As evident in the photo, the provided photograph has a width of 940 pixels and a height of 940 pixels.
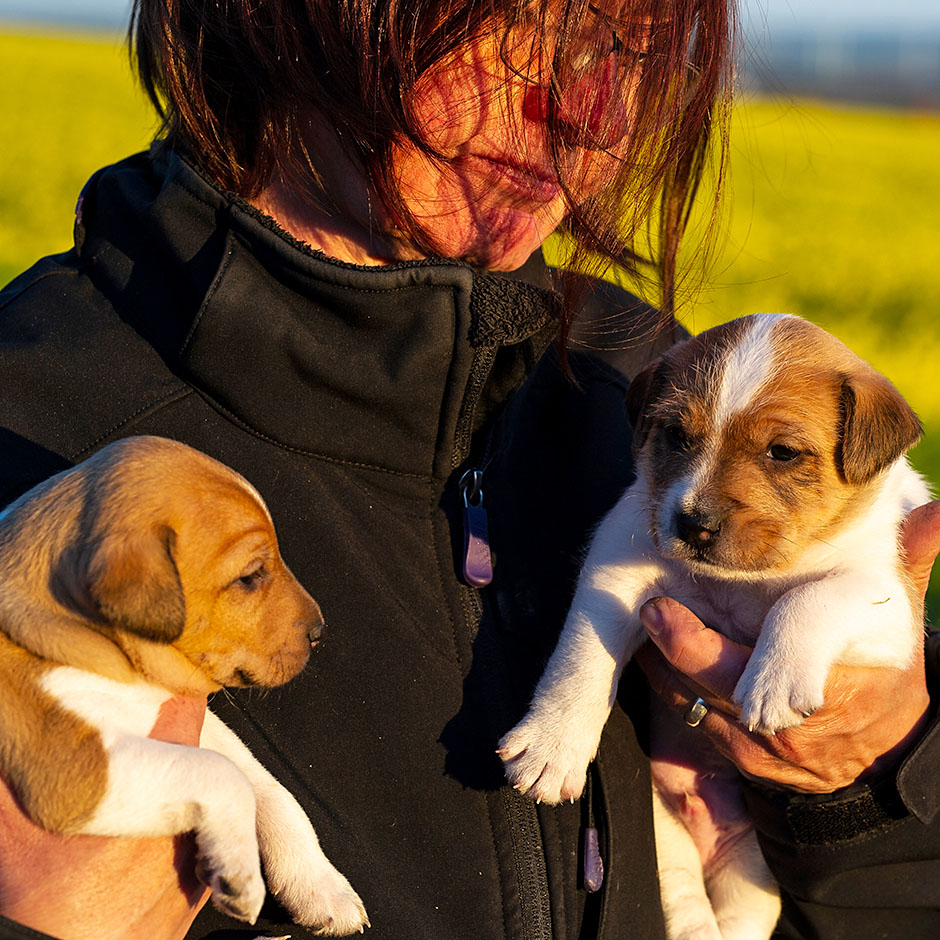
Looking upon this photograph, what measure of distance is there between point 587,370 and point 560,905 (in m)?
1.68

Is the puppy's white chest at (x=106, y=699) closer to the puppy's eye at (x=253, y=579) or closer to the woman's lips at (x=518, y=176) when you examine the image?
the puppy's eye at (x=253, y=579)

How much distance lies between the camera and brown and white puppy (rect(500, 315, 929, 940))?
2939 millimetres

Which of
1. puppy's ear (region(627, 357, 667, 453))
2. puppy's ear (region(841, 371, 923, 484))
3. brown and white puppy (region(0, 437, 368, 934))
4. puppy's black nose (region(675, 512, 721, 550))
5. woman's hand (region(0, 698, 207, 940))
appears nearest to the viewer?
woman's hand (region(0, 698, 207, 940))

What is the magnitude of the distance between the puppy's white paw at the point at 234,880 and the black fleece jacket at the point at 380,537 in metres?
0.14

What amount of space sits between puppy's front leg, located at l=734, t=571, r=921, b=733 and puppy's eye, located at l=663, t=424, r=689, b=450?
20.9 inches

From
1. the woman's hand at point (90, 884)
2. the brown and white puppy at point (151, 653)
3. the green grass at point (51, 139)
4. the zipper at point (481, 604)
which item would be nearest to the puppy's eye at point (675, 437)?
the zipper at point (481, 604)

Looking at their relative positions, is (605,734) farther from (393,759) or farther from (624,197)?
(624,197)

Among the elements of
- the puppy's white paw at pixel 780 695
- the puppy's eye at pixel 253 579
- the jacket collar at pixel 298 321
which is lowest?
the puppy's white paw at pixel 780 695

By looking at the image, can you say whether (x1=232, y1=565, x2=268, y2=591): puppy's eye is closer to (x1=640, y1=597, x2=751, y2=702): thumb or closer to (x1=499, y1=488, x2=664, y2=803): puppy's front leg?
(x1=499, y1=488, x2=664, y2=803): puppy's front leg

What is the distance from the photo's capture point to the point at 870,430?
3139 mm

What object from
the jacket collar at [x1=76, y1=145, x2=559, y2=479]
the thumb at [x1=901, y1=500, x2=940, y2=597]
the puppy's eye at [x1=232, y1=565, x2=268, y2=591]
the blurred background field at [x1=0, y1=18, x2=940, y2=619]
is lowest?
the blurred background field at [x1=0, y1=18, x2=940, y2=619]

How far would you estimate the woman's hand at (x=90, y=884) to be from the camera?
2.27 meters

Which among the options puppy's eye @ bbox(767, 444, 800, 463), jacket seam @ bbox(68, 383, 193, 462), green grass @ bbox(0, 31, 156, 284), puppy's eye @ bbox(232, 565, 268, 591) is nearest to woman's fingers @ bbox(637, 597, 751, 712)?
puppy's eye @ bbox(767, 444, 800, 463)

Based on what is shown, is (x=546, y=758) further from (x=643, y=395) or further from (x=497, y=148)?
(x=497, y=148)
